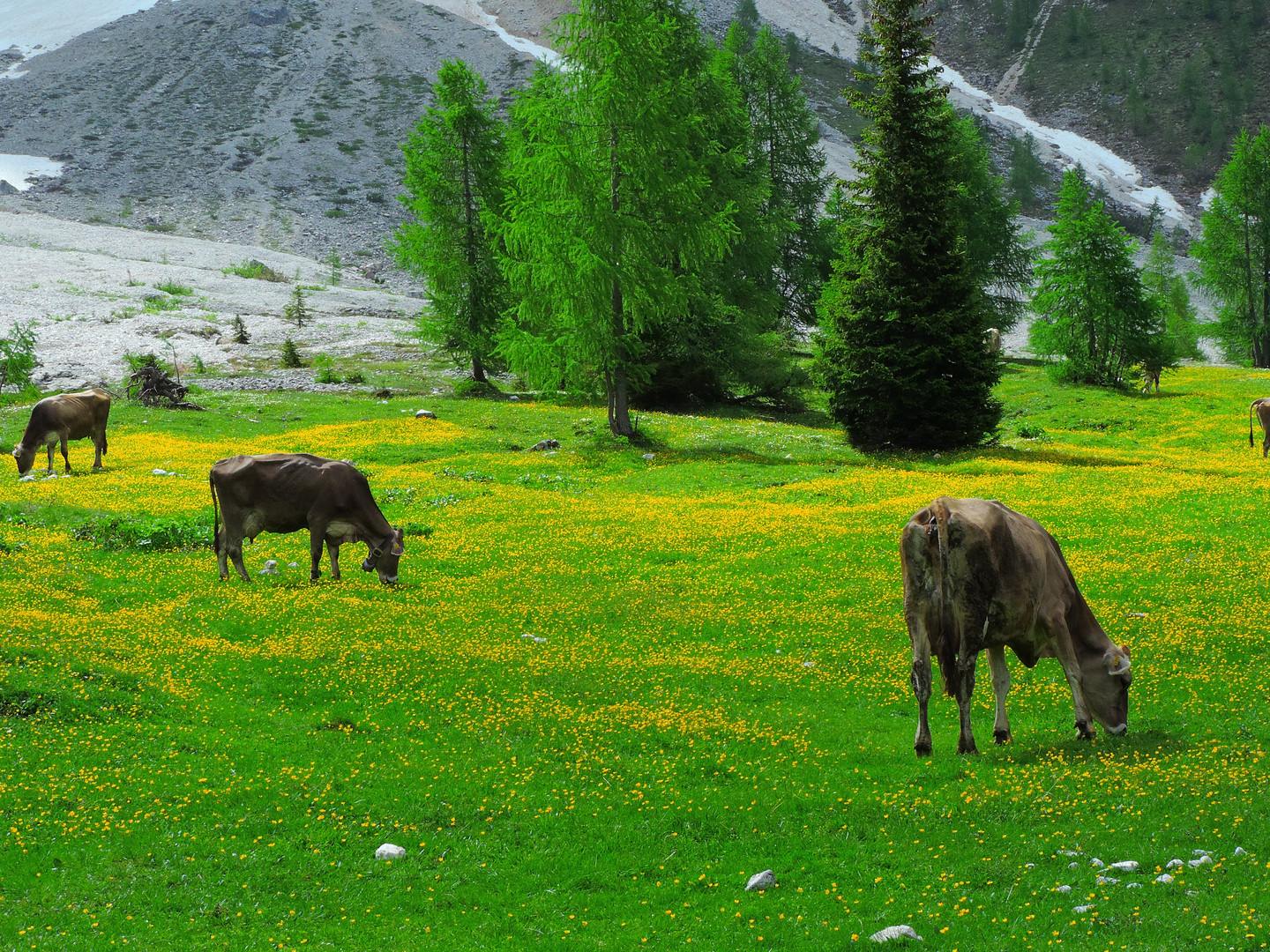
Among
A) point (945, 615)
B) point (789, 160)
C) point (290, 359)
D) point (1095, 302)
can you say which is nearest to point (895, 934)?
point (945, 615)

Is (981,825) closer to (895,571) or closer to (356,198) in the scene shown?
(895,571)

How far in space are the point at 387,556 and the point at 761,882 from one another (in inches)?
492

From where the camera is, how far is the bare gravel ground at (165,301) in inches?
2469

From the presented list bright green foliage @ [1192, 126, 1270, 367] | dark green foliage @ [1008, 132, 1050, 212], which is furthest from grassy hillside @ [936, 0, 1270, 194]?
bright green foliage @ [1192, 126, 1270, 367]

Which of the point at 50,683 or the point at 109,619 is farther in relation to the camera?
the point at 109,619

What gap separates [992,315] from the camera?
70.2m

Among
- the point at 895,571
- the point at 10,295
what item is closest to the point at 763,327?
the point at 895,571

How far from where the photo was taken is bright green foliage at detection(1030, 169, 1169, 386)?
57.7m

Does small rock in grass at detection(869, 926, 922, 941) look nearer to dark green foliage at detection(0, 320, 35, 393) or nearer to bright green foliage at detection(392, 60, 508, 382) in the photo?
bright green foliage at detection(392, 60, 508, 382)

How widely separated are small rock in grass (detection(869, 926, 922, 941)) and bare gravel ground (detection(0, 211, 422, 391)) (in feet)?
169

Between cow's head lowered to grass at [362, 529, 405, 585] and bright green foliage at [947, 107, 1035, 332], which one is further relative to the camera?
bright green foliage at [947, 107, 1035, 332]

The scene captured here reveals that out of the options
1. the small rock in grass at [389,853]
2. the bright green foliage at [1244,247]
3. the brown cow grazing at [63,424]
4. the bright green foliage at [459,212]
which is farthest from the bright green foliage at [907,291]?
the bright green foliage at [1244,247]

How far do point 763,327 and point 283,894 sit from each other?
2049 inches

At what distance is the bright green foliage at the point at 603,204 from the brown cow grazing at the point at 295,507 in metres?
20.7
